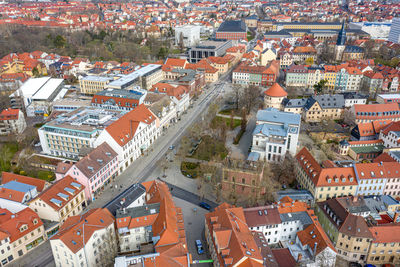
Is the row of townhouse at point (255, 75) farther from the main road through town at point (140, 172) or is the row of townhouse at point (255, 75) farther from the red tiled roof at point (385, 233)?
the red tiled roof at point (385, 233)

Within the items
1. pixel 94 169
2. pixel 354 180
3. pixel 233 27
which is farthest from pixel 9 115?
pixel 233 27

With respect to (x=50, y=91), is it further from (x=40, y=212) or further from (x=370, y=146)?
(x=370, y=146)

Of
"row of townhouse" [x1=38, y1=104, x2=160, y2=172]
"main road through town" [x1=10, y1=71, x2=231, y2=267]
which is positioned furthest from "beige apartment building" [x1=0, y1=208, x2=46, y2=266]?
"row of townhouse" [x1=38, y1=104, x2=160, y2=172]

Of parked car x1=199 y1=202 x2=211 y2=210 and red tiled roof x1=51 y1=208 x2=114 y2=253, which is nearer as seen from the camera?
red tiled roof x1=51 y1=208 x2=114 y2=253

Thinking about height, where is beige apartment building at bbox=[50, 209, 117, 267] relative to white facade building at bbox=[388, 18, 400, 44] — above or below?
below

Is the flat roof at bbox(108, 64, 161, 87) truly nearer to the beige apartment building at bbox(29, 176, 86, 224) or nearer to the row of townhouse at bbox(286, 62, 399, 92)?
the beige apartment building at bbox(29, 176, 86, 224)

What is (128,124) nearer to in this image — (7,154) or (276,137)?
(7,154)
